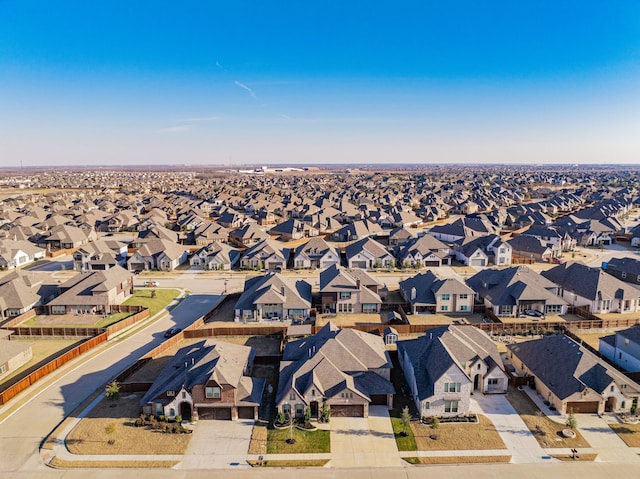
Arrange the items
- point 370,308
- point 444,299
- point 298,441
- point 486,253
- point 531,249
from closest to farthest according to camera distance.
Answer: point 298,441 → point 444,299 → point 370,308 → point 486,253 → point 531,249

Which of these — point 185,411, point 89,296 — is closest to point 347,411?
point 185,411

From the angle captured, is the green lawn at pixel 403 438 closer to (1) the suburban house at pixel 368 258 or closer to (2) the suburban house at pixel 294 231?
(1) the suburban house at pixel 368 258

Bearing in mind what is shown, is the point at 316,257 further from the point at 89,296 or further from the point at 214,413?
the point at 214,413

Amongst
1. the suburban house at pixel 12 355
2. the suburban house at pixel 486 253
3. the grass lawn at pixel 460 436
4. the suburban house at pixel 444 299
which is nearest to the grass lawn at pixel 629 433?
the grass lawn at pixel 460 436

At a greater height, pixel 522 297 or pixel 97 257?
pixel 522 297

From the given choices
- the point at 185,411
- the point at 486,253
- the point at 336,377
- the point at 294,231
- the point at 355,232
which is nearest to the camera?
the point at 185,411

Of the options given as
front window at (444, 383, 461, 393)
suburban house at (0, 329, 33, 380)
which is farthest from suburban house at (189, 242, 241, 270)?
front window at (444, 383, 461, 393)

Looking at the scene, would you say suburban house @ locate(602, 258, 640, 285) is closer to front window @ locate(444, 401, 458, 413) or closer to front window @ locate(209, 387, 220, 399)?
front window @ locate(444, 401, 458, 413)
